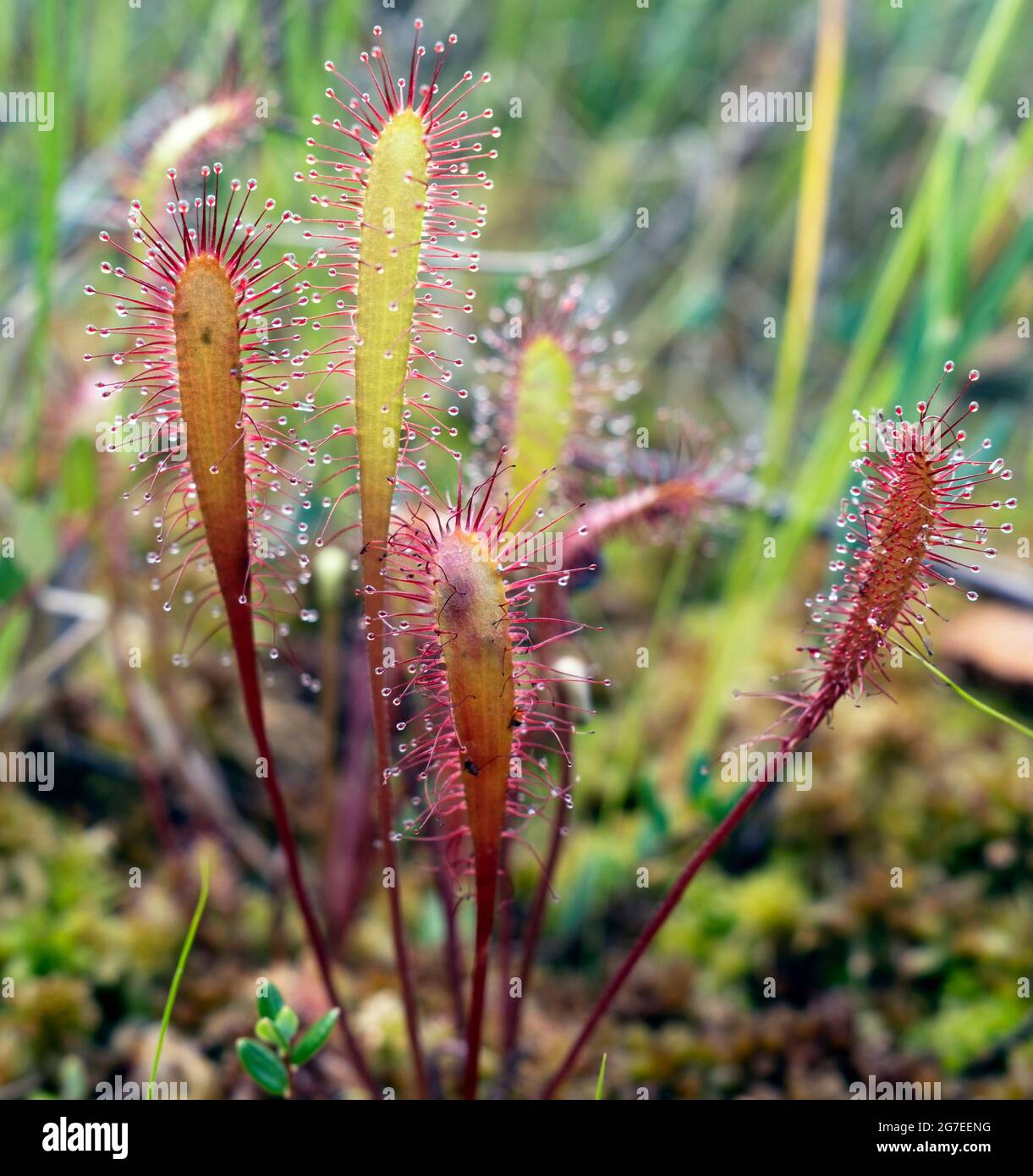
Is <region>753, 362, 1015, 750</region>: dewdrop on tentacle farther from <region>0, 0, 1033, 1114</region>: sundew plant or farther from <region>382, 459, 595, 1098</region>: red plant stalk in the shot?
<region>382, 459, 595, 1098</region>: red plant stalk

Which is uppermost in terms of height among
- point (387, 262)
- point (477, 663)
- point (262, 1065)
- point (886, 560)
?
point (387, 262)

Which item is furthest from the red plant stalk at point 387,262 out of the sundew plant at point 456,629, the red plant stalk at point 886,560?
the red plant stalk at point 886,560

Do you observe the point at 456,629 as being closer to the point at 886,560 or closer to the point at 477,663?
the point at 477,663

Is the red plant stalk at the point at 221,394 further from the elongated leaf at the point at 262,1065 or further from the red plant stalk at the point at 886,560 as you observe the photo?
the red plant stalk at the point at 886,560

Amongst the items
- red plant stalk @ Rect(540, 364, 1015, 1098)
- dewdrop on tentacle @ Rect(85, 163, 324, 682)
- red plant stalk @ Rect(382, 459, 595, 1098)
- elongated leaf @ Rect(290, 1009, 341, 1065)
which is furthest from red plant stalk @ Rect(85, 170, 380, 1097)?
red plant stalk @ Rect(540, 364, 1015, 1098)

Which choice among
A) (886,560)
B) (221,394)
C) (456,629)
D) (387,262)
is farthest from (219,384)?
(886,560)

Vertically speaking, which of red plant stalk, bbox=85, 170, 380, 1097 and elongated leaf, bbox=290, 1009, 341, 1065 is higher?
red plant stalk, bbox=85, 170, 380, 1097
